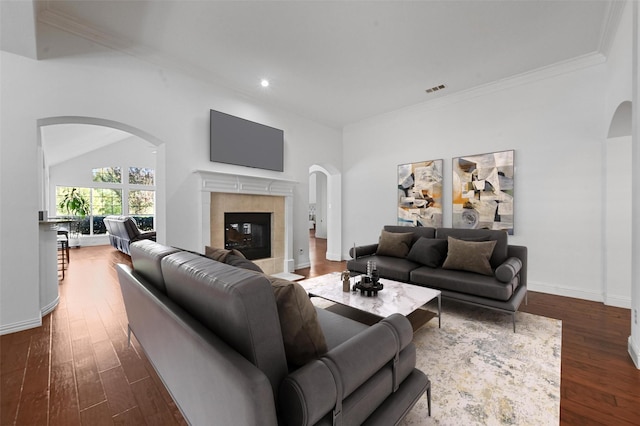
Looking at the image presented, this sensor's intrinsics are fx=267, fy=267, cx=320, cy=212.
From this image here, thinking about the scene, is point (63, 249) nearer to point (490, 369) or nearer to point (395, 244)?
point (395, 244)

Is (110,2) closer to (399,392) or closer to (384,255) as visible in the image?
(399,392)

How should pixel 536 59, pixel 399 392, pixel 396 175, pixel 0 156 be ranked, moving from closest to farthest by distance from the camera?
pixel 399 392
pixel 0 156
pixel 536 59
pixel 396 175

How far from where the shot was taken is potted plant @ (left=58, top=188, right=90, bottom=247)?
7789 mm

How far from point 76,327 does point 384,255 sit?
146 inches

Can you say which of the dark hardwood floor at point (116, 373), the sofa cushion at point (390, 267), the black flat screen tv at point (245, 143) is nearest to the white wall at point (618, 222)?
the dark hardwood floor at point (116, 373)

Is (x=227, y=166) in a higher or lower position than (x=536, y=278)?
higher

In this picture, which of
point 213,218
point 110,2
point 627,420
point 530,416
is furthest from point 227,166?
point 627,420

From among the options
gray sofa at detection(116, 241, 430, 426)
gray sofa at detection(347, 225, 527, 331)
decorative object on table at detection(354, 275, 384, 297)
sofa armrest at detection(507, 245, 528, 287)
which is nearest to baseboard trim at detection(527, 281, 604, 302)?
gray sofa at detection(347, 225, 527, 331)

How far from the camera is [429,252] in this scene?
350cm

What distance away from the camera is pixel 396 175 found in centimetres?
532

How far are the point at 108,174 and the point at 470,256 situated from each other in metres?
10.3

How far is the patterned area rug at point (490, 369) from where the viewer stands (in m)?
1.58

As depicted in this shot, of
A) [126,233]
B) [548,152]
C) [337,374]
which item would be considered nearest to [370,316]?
[337,374]

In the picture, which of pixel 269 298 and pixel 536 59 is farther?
pixel 536 59
